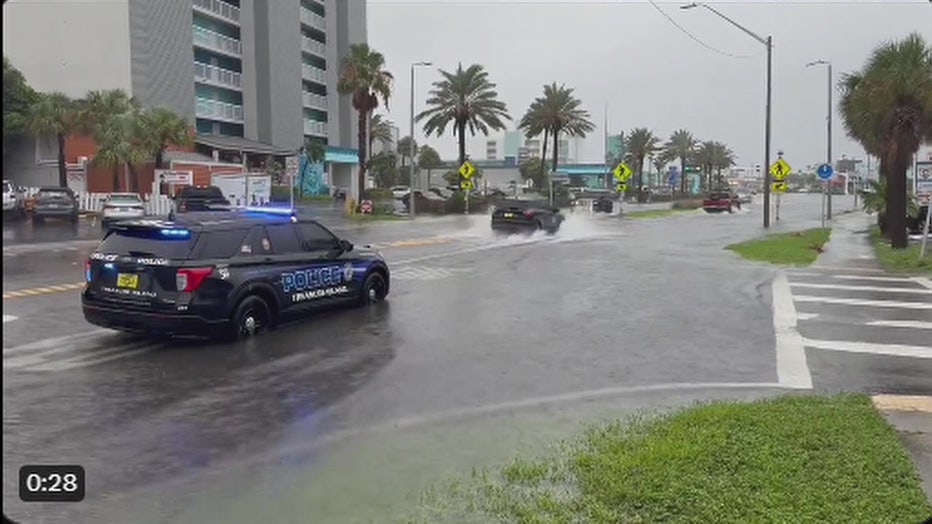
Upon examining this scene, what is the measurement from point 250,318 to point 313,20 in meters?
5.95

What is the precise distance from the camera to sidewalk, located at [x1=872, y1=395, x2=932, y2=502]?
5123 mm

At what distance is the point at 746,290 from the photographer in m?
15.3

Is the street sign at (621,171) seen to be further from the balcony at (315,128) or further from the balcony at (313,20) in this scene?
the balcony at (313,20)

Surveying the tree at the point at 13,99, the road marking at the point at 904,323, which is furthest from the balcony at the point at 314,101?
the tree at the point at 13,99

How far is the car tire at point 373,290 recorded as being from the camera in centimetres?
1220

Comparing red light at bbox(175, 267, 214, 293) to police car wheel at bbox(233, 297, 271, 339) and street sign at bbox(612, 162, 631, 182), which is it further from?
street sign at bbox(612, 162, 631, 182)

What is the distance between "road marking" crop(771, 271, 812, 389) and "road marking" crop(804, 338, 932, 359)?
24 cm

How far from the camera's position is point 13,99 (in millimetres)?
4051

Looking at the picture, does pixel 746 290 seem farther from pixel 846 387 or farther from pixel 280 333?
pixel 280 333

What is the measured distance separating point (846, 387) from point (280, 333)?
625 centimetres

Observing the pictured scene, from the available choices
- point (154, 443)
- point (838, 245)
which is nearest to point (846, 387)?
point (154, 443)

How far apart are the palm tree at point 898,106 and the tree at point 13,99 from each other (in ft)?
69.3

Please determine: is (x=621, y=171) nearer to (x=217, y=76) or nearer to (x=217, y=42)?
(x=217, y=76)

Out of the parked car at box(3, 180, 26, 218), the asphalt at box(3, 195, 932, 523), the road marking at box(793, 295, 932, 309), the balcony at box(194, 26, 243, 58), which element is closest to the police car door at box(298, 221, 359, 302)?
the asphalt at box(3, 195, 932, 523)
